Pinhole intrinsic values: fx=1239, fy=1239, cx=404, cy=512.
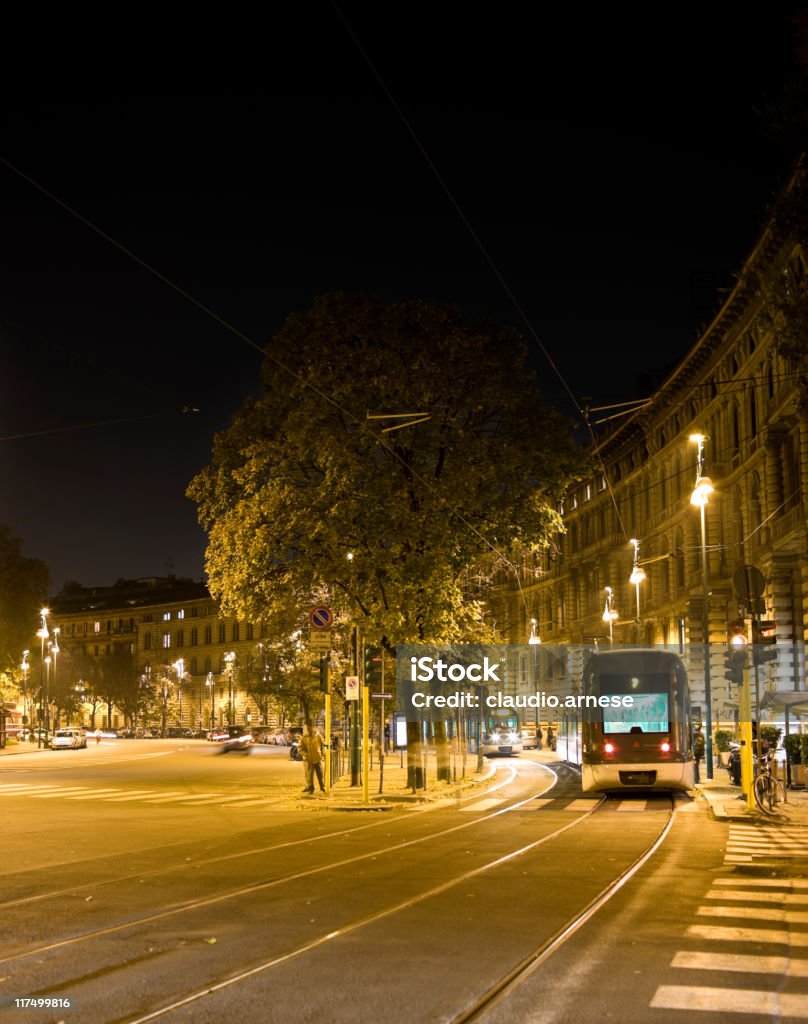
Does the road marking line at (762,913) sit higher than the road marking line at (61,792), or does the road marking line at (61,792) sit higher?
the road marking line at (762,913)

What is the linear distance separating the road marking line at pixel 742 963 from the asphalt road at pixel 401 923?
3 cm

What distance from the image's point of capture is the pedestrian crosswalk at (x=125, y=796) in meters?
30.6

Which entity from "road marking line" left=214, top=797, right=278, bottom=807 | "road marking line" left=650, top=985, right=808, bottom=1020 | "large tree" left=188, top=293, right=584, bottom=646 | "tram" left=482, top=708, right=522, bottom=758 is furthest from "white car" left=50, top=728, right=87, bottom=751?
"road marking line" left=650, top=985, right=808, bottom=1020

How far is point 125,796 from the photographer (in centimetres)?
3319

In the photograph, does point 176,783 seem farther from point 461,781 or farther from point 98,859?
point 98,859

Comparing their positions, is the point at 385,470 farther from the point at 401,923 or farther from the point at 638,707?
the point at 401,923

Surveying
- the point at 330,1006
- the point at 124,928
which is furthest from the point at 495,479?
the point at 330,1006

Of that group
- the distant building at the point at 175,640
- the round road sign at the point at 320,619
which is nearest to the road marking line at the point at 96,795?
the round road sign at the point at 320,619

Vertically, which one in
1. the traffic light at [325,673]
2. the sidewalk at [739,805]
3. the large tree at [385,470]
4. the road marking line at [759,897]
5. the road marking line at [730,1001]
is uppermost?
the large tree at [385,470]

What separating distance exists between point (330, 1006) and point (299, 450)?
25282mm

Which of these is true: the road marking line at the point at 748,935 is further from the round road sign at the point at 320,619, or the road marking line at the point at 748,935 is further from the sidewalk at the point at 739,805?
the round road sign at the point at 320,619

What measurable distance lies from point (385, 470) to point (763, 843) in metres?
16.1

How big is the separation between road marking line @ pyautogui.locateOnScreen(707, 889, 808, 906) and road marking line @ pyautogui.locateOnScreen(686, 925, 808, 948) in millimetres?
1913

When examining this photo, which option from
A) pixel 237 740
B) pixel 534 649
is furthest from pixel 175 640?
pixel 237 740
